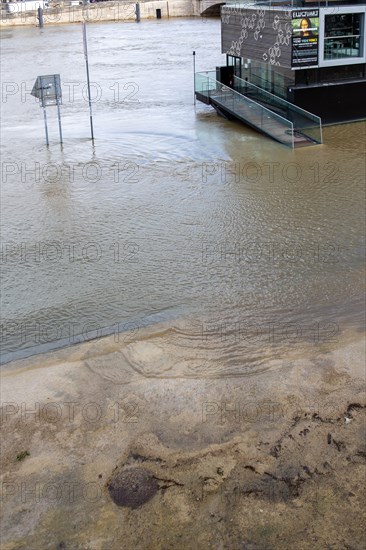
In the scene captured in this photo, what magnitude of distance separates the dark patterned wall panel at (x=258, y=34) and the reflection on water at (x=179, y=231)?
2.79 meters

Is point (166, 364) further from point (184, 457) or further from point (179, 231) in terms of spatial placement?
point (179, 231)

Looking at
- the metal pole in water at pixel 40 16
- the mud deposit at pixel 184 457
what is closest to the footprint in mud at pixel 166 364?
the mud deposit at pixel 184 457

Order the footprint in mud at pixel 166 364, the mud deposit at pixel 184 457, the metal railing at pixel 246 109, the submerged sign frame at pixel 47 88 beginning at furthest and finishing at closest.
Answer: the metal railing at pixel 246 109 → the submerged sign frame at pixel 47 88 → the footprint in mud at pixel 166 364 → the mud deposit at pixel 184 457

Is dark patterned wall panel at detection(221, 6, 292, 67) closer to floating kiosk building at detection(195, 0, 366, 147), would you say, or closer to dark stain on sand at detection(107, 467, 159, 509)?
floating kiosk building at detection(195, 0, 366, 147)

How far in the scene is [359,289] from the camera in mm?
12648

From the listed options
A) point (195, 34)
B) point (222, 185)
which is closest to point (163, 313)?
point (222, 185)

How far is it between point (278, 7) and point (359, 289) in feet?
52.2

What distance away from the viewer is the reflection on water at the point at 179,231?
1167 centimetres

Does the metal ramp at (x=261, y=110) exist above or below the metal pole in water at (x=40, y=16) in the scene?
below

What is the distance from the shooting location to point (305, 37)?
2383 centimetres

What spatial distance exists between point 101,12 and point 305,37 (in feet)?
216

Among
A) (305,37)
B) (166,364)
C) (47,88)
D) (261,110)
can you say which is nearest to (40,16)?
(47,88)

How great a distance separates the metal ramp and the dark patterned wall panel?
4.00ft

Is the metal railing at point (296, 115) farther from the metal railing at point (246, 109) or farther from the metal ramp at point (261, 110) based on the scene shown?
the metal railing at point (246, 109)
